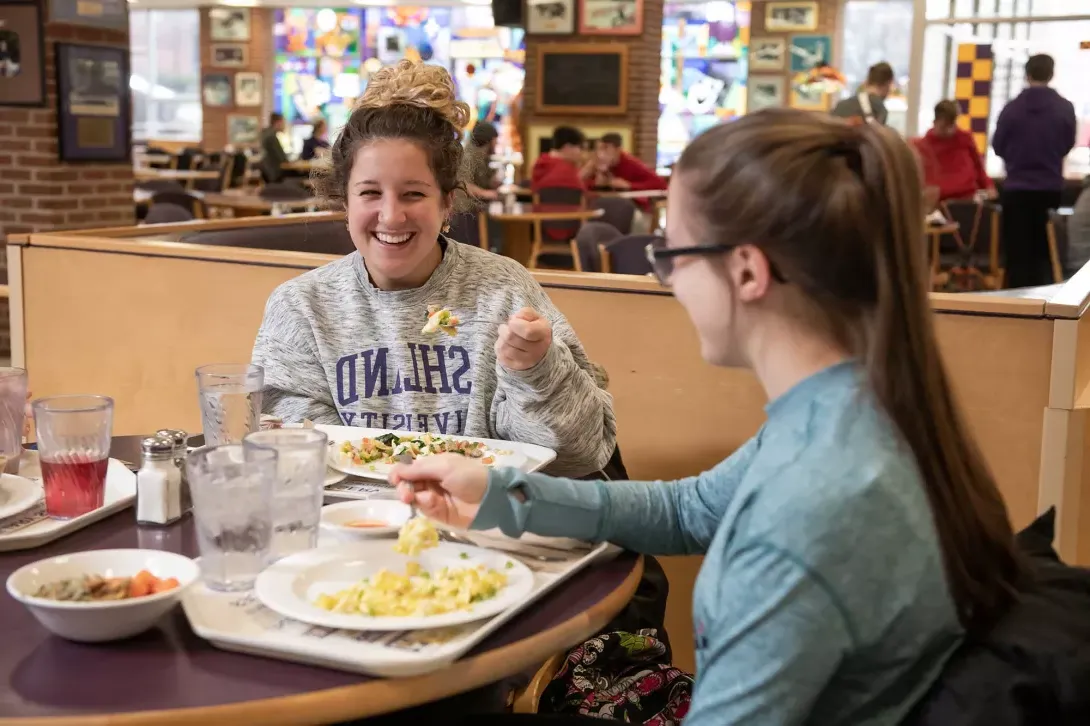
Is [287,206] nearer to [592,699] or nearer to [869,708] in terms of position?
[592,699]

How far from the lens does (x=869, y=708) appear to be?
1027 mm

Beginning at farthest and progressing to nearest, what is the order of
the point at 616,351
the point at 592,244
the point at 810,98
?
the point at 810,98
the point at 592,244
the point at 616,351

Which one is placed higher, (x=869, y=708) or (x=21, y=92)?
(x=21, y=92)

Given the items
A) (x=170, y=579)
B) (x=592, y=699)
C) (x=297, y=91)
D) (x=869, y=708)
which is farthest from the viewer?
(x=297, y=91)

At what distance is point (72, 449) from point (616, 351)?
4.74 ft

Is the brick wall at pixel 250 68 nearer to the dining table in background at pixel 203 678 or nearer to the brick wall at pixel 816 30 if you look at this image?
the brick wall at pixel 816 30

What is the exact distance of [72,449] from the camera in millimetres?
1453

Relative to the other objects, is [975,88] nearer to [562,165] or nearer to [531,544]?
[562,165]

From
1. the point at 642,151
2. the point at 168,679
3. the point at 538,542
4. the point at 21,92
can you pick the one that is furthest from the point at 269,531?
the point at 642,151

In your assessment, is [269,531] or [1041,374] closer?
[269,531]

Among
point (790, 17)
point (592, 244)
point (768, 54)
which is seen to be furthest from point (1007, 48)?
point (592, 244)

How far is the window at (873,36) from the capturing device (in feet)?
46.4

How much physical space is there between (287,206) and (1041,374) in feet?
22.4

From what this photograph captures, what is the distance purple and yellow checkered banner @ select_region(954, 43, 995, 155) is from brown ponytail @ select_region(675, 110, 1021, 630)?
1099cm
